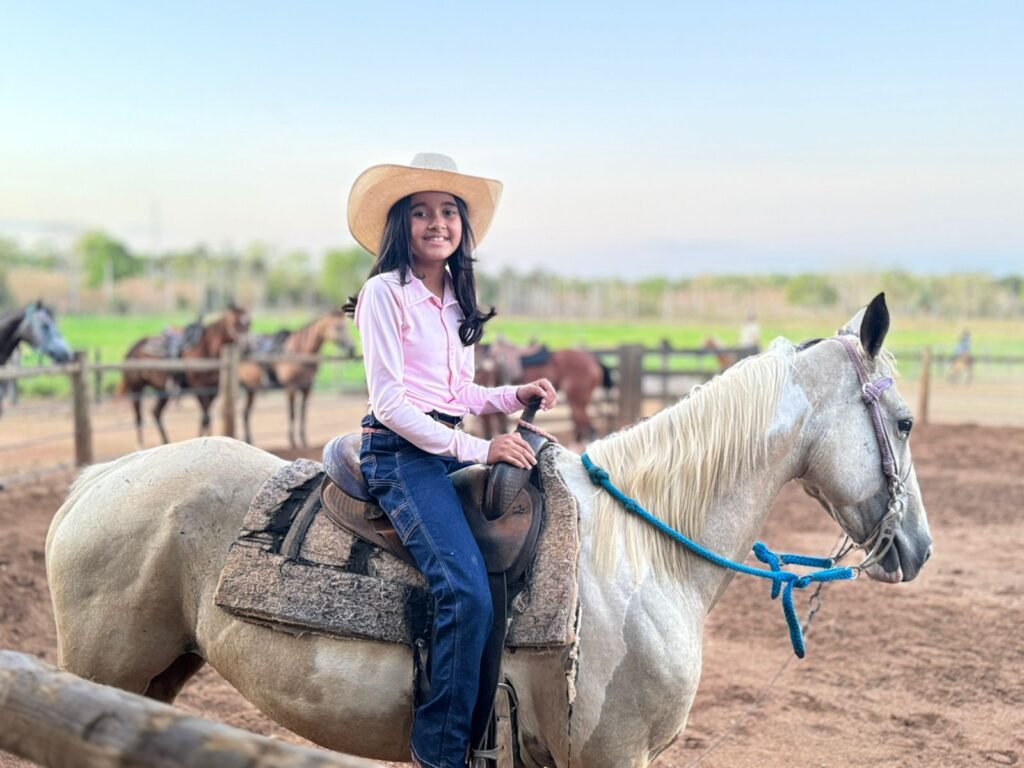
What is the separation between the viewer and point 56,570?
2365mm

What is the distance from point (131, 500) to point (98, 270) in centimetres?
9319

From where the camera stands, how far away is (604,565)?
2.17 m

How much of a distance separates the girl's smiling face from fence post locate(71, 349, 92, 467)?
703cm

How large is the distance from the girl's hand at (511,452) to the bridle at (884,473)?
95 centimetres

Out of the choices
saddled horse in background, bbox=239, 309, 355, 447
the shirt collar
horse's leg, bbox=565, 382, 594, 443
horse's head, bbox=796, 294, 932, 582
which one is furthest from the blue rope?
saddled horse in background, bbox=239, 309, 355, 447

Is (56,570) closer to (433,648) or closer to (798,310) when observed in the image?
(433,648)

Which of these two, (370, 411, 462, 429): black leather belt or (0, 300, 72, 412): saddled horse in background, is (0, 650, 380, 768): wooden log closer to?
(370, 411, 462, 429): black leather belt

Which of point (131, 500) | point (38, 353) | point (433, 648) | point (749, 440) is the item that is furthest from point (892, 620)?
point (38, 353)

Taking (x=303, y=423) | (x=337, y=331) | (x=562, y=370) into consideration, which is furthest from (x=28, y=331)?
(x=562, y=370)

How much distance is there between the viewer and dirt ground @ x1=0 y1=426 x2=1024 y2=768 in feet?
11.6

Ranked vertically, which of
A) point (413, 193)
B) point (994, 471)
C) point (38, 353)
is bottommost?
point (994, 471)

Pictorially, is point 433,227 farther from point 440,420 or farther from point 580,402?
point 580,402

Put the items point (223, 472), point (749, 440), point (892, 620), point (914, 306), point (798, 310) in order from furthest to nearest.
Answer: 1. point (798, 310)
2. point (914, 306)
3. point (892, 620)
4. point (223, 472)
5. point (749, 440)

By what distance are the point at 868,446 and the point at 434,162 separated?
1484mm
